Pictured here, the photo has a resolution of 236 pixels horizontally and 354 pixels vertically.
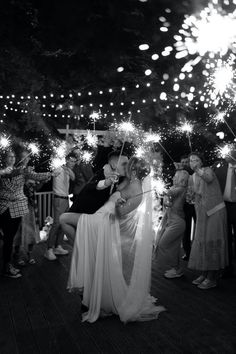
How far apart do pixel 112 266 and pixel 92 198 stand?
0.78m

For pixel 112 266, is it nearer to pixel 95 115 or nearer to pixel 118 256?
pixel 118 256

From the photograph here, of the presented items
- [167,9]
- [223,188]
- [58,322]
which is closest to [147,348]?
[58,322]

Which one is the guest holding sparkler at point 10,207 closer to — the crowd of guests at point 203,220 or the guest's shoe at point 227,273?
the crowd of guests at point 203,220

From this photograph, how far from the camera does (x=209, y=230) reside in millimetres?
4449

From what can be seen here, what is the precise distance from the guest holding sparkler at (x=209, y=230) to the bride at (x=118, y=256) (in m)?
1.00

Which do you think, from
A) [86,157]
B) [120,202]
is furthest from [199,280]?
[86,157]

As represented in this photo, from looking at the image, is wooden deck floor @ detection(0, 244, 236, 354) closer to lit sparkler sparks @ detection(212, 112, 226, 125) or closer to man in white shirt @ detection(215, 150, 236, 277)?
man in white shirt @ detection(215, 150, 236, 277)

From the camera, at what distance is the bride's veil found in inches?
137

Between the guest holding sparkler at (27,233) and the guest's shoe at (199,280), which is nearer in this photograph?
the guest's shoe at (199,280)

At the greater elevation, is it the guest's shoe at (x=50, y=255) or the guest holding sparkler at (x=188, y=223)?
the guest holding sparkler at (x=188, y=223)

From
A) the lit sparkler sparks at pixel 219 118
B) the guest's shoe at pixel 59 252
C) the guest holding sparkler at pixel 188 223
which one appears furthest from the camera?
the lit sparkler sparks at pixel 219 118

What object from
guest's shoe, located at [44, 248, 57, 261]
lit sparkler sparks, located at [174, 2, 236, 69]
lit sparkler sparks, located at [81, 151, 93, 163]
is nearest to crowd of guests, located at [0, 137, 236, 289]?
guest's shoe, located at [44, 248, 57, 261]

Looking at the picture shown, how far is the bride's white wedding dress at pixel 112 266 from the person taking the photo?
3.45 metres

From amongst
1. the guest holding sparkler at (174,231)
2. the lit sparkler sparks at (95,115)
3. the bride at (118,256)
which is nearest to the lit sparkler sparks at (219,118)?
the lit sparkler sparks at (95,115)
